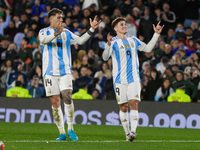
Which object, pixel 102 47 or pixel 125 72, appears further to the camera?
pixel 102 47

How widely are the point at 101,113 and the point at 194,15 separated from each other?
255 inches

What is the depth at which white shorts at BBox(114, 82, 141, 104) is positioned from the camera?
10219mm

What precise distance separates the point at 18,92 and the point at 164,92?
16.5 ft

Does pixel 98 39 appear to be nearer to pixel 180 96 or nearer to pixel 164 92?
pixel 164 92

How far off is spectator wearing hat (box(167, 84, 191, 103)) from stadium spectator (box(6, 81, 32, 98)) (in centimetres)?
491

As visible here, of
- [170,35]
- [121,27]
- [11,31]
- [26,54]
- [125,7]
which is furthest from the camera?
[11,31]

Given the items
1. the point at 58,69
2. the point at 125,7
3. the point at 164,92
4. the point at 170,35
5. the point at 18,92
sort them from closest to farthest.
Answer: the point at 58,69
the point at 164,92
the point at 18,92
the point at 170,35
the point at 125,7

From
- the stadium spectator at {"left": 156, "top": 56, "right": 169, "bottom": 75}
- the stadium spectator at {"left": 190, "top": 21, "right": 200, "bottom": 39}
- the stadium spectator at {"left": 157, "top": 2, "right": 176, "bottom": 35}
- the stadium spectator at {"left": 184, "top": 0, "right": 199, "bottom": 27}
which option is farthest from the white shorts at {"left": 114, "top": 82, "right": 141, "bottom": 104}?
the stadium spectator at {"left": 184, "top": 0, "right": 199, "bottom": 27}

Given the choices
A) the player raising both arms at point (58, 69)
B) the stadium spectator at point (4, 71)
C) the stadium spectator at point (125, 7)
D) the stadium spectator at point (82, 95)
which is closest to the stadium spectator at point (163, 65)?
the stadium spectator at point (82, 95)

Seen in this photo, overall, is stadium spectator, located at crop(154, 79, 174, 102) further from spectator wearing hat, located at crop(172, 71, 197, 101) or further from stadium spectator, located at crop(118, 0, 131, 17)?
stadium spectator, located at crop(118, 0, 131, 17)

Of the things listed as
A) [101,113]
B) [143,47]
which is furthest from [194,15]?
[143,47]

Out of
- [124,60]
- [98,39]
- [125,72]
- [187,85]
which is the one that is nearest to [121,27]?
[124,60]

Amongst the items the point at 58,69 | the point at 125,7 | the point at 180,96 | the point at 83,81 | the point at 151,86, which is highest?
the point at 125,7

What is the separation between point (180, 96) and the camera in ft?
53.5
